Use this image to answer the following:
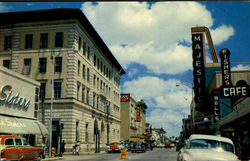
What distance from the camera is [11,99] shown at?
26.7 m

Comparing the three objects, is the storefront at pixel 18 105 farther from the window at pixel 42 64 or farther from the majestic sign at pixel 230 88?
the majestic sign at pixel 230 88

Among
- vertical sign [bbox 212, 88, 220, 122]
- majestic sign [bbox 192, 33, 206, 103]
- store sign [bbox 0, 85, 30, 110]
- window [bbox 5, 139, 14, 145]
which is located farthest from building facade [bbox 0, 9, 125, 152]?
window [bbox 5, 139, 14, 145]

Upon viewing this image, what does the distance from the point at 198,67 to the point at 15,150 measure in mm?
32327

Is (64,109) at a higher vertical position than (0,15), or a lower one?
lower

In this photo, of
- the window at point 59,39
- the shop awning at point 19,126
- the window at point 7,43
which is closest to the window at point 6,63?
the window at point 7,43

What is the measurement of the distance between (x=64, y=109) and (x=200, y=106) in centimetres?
2463

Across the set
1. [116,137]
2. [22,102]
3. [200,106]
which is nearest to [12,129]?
[22,102]

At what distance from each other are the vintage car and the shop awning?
6023mm

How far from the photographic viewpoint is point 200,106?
170 ft

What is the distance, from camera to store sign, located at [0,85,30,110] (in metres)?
25.4

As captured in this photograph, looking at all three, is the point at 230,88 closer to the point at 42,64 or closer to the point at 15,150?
the point at 15,150

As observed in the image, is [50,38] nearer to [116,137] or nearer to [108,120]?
[108,120]

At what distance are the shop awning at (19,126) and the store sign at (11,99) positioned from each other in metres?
1.39

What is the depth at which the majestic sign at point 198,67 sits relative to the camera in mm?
43250
